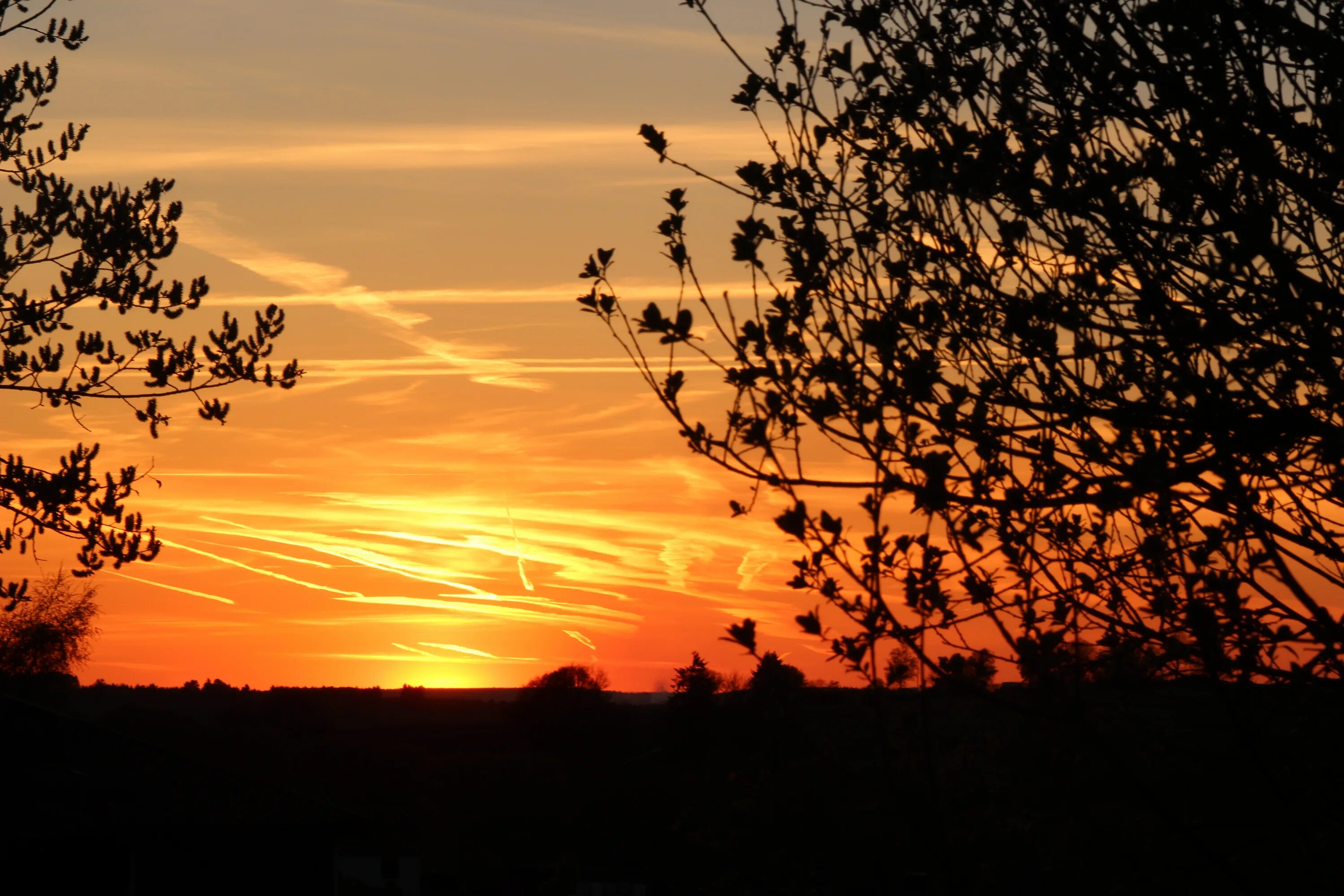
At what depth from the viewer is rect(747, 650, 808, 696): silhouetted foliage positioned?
470 cm

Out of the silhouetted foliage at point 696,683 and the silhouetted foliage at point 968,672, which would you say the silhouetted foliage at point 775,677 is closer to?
the silhouetted foliage at point 968,672

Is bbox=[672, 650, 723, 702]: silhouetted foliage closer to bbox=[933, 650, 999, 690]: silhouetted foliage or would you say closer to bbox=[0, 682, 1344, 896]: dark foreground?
bbox=[0, 682, 1344, 896]: dark foreground

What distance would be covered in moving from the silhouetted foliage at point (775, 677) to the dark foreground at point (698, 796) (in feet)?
0.29

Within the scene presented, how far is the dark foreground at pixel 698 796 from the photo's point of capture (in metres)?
5.52

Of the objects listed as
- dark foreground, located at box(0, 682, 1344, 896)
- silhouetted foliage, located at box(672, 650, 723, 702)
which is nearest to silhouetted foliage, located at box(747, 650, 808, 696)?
dark foreground, located at box(0, 682, 1344, 896)

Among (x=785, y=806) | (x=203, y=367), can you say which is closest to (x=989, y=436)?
(x=203, y=367)

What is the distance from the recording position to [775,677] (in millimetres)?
4809

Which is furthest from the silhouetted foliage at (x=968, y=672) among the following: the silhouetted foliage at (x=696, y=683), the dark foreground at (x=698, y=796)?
the silhouetted foliage at (x=696, y=683)

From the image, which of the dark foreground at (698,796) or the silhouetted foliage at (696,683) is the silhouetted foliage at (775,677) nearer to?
the dark foreground at (698,796)

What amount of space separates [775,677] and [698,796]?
52.1m

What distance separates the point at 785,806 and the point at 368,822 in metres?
25.8

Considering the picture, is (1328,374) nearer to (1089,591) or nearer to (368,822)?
(1089,591)

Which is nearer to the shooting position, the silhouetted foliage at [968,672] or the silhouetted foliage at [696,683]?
→ the silhouetted foliage at [968,672]

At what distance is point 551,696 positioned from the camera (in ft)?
300
